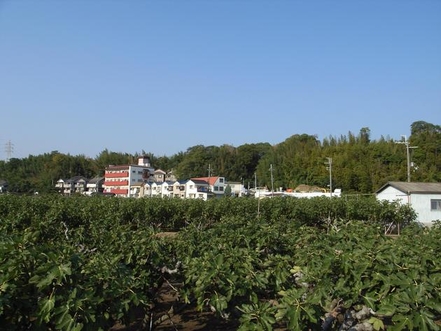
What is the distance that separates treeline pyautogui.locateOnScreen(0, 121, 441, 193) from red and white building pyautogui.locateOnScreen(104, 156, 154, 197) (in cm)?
725

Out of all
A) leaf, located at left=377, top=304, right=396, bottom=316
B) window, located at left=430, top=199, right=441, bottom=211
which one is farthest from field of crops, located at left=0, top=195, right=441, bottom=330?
window, located at left=430, top=199, right=441, bottom=211

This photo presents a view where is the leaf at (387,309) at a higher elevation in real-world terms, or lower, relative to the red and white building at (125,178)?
lower

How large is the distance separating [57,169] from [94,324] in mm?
81051

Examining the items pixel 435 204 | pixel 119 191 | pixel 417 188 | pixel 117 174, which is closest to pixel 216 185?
pixel 119 191

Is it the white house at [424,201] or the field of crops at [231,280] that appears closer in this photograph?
the field of crops at [231,280]

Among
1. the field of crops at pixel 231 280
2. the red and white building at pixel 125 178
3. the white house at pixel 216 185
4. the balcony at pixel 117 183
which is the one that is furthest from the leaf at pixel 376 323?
the balcony at pixel 117 183

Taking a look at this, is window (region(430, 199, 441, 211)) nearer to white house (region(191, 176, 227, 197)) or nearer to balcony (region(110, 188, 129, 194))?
white house (region(191, 176, 227, 197))

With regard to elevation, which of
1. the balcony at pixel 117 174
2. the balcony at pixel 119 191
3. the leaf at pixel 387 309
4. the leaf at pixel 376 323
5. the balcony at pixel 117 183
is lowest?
the leaf at pixel 376 323

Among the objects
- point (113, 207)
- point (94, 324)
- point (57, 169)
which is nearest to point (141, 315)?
point (94, 324)

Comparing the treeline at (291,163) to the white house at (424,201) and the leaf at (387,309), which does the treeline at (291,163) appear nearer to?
the white house at (424,201)

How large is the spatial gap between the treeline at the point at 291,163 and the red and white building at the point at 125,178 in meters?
7.25

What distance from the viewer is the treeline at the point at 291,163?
46.0 metres

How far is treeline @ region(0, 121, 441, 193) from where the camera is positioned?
46.0 metres

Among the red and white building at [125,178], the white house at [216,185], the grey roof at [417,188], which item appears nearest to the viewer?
the grey roof at [417,188]
